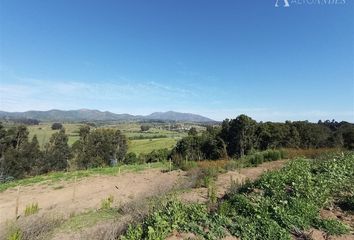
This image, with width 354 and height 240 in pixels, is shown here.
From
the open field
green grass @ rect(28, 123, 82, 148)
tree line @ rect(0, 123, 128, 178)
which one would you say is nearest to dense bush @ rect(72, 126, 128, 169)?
tree line @ rect(0, 123, 128, 178)

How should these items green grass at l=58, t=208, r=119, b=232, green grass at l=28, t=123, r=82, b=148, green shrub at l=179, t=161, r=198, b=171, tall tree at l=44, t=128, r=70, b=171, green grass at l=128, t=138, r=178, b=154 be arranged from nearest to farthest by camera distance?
green grass at l=58, t=208, r=119, b=232, green shrub at l=179, t=161, r=198, b=171, tall tree at l=44, t=128, r=70, b=171, green grass at l=128, t=138, r=178, b=154, green grass at l=28, t=123, r=82, b=148

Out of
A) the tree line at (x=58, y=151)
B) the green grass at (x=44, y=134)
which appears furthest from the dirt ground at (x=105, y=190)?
the green grass at (x=44, y=134)

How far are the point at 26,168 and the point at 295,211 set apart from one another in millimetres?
53071

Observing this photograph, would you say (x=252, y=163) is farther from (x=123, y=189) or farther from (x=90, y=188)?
(x=90, y=188)

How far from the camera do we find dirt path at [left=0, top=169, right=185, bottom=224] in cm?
1148

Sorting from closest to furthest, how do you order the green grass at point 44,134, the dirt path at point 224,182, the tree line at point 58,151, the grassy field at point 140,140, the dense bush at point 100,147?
the dirt path at point 224,182, the tree line at point 58,151, the dense bush at point 100,147, the green grass at point 44,134, the grassy field at point 140,140

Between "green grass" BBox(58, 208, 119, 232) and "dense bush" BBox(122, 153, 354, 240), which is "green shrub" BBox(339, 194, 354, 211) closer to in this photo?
"dense bush" BBox(122, 153, 354, 240)

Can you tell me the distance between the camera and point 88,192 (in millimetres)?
14359

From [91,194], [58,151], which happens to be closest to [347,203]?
[91,194]

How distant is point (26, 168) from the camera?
52094mm

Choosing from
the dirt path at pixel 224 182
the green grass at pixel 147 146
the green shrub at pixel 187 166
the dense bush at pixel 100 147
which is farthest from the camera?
the green grass at pixel 147 146

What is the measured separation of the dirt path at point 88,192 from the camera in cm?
1148

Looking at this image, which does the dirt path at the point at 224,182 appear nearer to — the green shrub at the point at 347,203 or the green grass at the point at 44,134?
the green shrub at the point at 347,203

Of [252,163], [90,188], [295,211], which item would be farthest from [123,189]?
[295,211]
